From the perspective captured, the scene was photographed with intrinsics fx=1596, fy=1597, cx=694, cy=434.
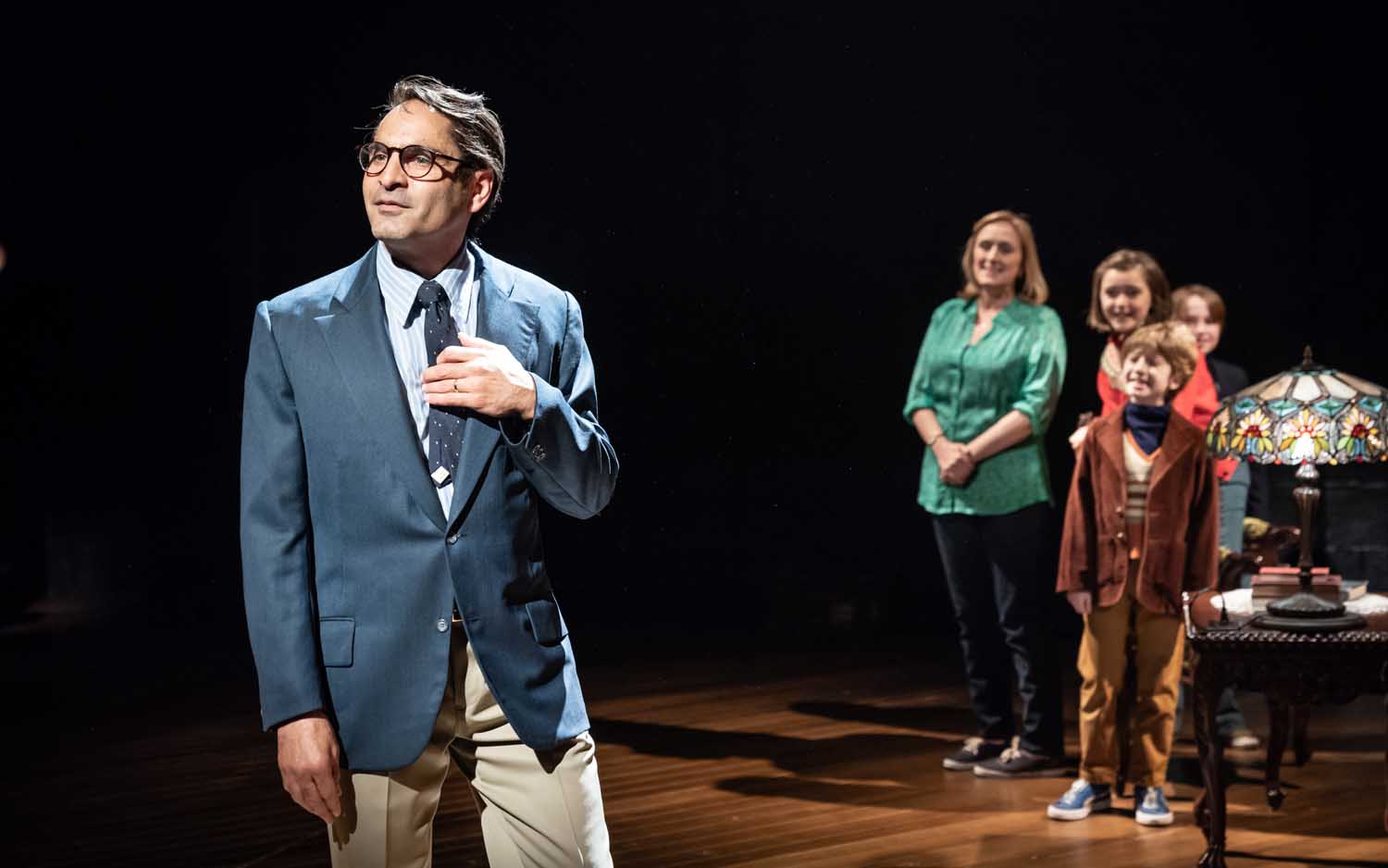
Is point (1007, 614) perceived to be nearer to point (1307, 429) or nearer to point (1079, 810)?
point (1079, 810)

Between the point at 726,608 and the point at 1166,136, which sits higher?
the point at 1166,136

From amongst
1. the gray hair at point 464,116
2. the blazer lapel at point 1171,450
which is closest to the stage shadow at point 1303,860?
the blazer lapel at point 1171,450

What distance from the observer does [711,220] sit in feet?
Result: 22.9

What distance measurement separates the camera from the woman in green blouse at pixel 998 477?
14.5 ft

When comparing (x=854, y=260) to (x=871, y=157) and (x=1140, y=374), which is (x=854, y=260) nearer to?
(x=871, y=157)

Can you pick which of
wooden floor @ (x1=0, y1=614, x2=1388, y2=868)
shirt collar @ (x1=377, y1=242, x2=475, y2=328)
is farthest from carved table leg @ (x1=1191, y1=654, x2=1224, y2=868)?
shirt collar @ (x1=377, y1=242, x2=475, y2=328)

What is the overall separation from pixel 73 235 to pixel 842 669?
159 inches

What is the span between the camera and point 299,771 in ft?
6.08

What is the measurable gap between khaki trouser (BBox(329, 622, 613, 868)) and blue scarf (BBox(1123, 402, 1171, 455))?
2369 millimetres

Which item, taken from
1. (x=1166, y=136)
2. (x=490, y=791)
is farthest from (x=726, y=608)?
(x=490, y=791)

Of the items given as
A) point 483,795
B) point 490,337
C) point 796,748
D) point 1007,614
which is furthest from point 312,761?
point 796,748

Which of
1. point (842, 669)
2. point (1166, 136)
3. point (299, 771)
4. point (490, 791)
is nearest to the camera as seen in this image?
point (299, 771)

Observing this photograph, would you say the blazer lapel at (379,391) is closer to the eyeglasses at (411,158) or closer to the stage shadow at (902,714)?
the eyeglasses at (411,158)

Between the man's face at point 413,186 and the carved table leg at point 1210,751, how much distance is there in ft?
7.80
